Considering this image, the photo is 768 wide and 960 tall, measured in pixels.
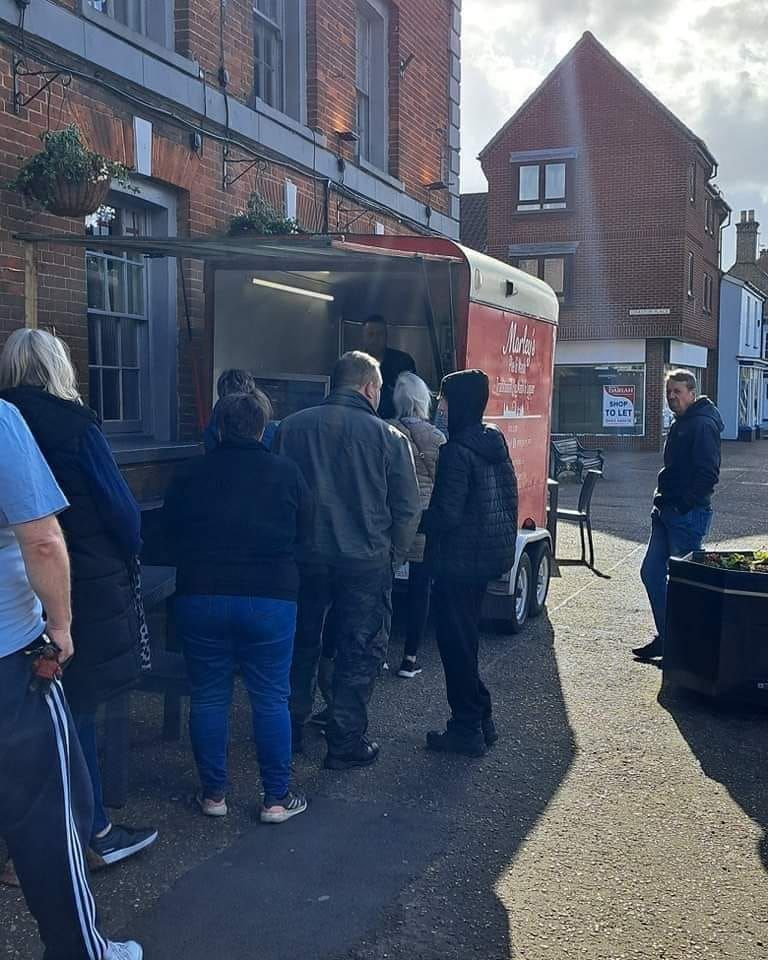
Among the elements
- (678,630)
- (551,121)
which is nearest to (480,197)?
(551,121)

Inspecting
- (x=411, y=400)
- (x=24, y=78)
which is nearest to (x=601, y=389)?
(x=411, y=400)

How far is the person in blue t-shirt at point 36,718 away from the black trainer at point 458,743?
256 cm

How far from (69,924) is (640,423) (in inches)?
1200

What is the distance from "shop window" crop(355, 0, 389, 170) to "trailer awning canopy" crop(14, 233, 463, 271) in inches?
234

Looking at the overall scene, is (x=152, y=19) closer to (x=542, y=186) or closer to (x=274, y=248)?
(x=274, y=248)

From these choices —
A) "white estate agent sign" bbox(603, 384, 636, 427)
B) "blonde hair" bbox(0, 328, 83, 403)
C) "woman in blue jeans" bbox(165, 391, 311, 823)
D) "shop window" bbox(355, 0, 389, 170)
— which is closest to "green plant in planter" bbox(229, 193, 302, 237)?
"shop window" bbox(355, 0, 389, 170)

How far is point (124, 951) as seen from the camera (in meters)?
3.14

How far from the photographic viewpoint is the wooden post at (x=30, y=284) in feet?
22.7

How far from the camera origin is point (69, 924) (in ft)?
9.42

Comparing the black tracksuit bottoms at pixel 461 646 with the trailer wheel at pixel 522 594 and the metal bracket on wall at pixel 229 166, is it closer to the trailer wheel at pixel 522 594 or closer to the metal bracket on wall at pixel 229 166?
the trailer wheel at pixel 522 594

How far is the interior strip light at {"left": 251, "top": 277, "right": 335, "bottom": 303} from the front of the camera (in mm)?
8484

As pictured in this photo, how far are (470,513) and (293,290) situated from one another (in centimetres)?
433

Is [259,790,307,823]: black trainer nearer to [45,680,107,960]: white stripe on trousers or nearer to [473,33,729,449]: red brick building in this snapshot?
[45,680,107,960]: white stripe on trousers

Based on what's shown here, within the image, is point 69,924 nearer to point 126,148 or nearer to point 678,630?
point 678,630
